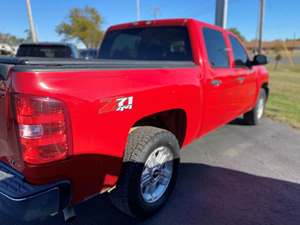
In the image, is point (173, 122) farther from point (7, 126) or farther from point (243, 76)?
point (243, 76)

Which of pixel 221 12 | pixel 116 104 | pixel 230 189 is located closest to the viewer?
pixel 116 104

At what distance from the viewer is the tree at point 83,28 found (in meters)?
30.4

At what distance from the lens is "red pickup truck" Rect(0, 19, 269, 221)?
1588mm

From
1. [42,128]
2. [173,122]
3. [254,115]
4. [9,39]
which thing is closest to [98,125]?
[42,128]

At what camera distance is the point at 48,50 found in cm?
669

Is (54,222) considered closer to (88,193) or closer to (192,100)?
(88,193)

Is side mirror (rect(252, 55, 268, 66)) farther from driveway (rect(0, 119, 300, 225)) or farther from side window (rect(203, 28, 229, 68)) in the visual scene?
driveway (rect(0, 119, 300, 225))

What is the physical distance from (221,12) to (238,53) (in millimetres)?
4958

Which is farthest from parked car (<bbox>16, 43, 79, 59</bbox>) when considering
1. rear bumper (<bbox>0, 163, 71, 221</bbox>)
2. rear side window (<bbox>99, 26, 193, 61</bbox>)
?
rear bumper (<bbox>0, 163, 71, 221</bbox>)

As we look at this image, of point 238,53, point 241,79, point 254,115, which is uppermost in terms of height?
point 238,53

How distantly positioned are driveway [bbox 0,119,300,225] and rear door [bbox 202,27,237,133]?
60cm

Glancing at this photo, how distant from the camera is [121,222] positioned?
255 centimetres

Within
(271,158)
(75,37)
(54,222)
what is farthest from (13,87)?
(75,37)

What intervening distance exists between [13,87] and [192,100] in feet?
6.11
